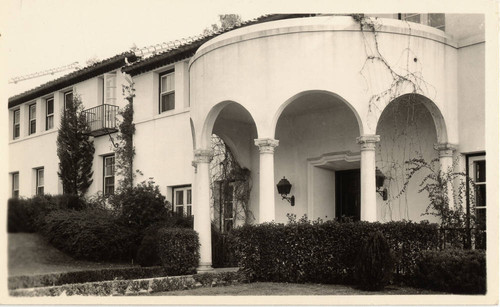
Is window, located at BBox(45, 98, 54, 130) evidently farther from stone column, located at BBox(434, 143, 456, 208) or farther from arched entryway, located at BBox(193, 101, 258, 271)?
stone column, located at BBox(434, 143, 456, 208)

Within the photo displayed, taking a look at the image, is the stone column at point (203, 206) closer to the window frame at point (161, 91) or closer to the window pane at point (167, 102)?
the window pane at point (167, 102)

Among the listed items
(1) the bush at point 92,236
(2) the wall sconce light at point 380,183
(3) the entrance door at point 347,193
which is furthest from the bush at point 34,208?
(2) the wall sconce light at point 380,183

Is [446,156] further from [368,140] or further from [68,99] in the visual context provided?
[68,99]

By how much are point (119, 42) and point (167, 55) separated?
6.12 meters

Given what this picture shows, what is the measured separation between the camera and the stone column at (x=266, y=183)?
1420 cm

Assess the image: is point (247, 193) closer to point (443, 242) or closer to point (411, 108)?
point (411, 108)

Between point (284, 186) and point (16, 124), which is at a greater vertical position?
point (16, 124)

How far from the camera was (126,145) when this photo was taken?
73.7ft

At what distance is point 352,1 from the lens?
13.0 m

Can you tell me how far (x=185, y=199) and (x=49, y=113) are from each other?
5502 mm

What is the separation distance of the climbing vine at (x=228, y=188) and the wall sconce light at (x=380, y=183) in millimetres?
4133

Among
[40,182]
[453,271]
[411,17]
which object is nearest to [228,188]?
[40,182]

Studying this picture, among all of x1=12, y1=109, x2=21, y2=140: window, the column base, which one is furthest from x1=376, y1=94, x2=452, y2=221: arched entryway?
x1=12, y1=109, x2=21, y2=140: window

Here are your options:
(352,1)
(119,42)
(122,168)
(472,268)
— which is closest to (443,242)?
(472,268)
